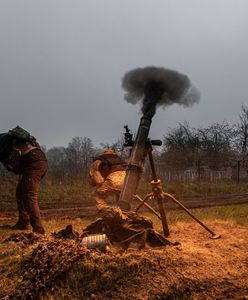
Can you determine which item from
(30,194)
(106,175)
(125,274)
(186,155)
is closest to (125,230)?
(125,274)

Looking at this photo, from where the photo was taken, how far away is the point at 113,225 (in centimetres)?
565

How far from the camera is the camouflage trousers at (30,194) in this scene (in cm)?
735

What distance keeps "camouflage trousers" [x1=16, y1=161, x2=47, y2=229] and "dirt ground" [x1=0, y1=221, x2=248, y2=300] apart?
1946 mm

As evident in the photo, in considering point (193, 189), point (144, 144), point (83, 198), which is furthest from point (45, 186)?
point (144, 144)

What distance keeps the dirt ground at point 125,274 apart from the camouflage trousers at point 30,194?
6.38 ft

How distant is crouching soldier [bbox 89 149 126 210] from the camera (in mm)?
7617

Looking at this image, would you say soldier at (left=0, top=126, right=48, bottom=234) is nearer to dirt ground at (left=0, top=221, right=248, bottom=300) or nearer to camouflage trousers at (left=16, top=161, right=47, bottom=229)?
camouflage trousers at (left=16, top=161, right=47, bottom=229)

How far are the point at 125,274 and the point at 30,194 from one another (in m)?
3.41

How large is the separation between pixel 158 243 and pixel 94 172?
241 centimetres

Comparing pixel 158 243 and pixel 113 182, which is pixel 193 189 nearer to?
pixel 113 182

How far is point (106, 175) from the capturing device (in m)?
7.82

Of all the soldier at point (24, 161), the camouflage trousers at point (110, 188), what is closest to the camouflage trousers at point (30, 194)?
the soldier at point (24, 161)

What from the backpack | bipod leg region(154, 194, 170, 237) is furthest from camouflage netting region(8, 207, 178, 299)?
the backpack

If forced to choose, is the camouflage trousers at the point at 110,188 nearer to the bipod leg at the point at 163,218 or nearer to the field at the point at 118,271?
the bipod leg at the point at 163,218
